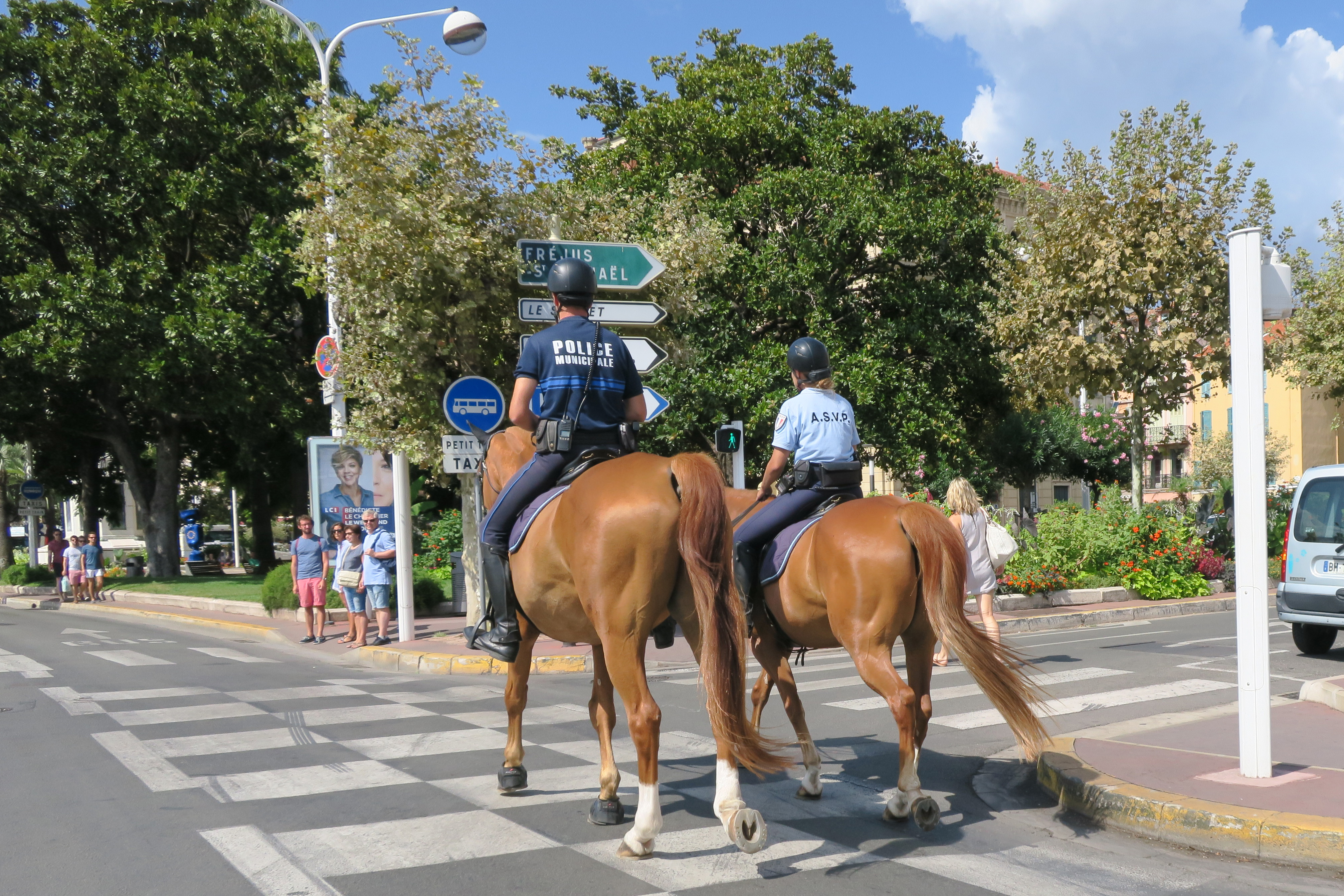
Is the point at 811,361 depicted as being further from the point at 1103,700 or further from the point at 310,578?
the point at 310,578

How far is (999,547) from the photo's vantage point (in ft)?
37.5

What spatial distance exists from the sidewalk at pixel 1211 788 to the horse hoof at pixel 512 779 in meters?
2.97

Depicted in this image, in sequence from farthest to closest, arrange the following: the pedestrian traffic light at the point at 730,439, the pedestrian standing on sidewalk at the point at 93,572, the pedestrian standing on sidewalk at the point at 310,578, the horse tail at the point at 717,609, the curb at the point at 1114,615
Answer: the pedestrian standing on sidewalk at the point at 93,572 → the pedestrian standing on sidewalk at the point at 310,578 → the curb at the point at 1114,615 → the pedestrian traffic light at the point at 730,439 → the horse tail at the point at 717,609

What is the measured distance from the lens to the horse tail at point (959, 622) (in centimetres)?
533

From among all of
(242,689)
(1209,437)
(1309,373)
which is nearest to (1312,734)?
(242,689)

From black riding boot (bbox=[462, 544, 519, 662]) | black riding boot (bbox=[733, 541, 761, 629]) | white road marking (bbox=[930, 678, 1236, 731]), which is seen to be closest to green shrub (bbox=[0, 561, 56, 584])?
white road marking (bbox=[930, 678, 1236, 731])

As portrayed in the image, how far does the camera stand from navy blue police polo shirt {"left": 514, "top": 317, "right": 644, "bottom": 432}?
5.40 m

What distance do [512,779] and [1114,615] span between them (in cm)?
1298

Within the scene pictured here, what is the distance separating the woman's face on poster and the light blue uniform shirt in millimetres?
14851

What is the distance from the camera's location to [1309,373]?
28797 millimetres

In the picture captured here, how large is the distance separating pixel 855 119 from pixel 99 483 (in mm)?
28423

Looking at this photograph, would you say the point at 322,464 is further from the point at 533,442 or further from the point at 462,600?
the point at 533,442

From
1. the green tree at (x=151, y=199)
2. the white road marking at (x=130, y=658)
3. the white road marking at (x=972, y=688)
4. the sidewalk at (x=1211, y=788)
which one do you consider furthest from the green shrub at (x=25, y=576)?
the sidewalk at (x=1211, y=788)

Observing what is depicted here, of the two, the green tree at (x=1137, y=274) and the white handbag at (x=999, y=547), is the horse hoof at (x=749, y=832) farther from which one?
the green tree at (x=1137, y=274)
